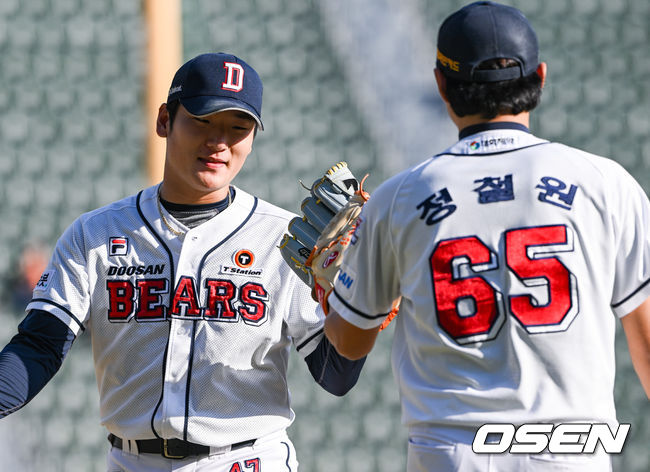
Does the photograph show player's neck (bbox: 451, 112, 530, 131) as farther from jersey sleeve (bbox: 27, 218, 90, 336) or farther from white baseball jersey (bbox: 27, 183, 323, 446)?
jersey sleeve (bbox: 27, 218, 90, 336)

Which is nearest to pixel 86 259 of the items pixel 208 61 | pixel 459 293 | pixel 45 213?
pixel 208 61

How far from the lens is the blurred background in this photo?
4379 mm

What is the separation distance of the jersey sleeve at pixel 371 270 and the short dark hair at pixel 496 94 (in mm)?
184

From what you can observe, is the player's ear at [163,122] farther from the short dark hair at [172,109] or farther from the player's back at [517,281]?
the player's back at [517,281]

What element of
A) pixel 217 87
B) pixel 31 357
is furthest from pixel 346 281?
pixel 31 357

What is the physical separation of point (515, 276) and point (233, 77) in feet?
3.12

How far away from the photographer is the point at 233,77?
200 centimetres

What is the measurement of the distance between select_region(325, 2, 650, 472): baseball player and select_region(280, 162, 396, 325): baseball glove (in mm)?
268

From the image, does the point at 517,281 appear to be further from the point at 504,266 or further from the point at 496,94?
the point at 496,94

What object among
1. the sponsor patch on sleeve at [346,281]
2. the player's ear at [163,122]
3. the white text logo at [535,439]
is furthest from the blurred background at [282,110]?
the white text logo at [535,439]

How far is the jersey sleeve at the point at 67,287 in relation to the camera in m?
1.92

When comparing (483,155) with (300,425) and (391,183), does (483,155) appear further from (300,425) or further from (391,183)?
(300,425)

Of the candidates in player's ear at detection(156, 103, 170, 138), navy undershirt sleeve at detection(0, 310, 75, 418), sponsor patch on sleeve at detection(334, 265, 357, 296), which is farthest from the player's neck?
navy undershirt sleeve at detection(0, 310, 75, 418)

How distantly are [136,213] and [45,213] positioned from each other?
2.89 metres
